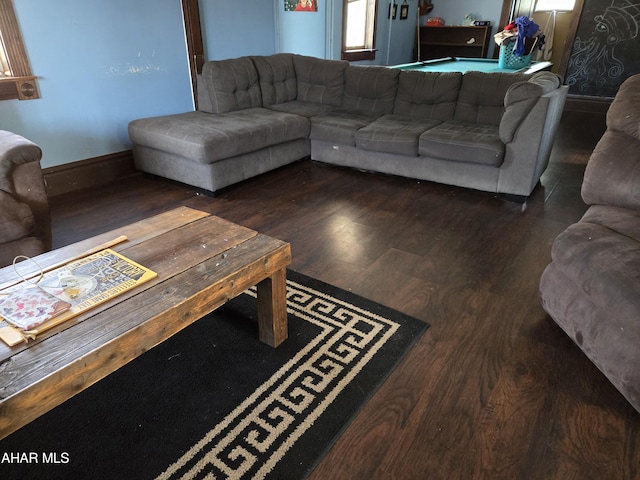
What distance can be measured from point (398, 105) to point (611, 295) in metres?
2.79

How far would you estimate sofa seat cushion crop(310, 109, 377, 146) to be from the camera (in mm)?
3549

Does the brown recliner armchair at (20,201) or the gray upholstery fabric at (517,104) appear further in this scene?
the gray upholstery fabric at (517,104)

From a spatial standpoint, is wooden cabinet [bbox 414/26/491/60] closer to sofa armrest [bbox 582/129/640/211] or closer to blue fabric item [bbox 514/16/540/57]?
blue fabric item [bbox 514/16/540/57]

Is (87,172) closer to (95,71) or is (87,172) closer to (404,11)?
(95,71)

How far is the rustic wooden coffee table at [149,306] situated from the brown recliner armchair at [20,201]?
739 mm

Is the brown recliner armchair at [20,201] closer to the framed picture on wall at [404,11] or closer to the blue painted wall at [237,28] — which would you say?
the blue painted wall at [237,28]

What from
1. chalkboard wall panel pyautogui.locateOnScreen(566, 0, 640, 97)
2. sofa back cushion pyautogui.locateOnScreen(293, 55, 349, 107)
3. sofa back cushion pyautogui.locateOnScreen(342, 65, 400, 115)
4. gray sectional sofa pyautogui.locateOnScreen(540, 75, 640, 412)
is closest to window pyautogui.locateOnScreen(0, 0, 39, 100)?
sofa back cushion pyautogui.locateOnScreen(293, 55, 349, 107)

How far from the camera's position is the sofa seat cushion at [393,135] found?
329cm

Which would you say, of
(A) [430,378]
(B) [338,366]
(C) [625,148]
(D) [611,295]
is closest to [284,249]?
(B) [338,366]

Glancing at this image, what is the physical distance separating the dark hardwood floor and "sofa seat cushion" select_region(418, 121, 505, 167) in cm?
30

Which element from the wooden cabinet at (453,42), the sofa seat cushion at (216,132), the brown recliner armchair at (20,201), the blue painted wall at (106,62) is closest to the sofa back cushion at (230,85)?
the sofa seat cushion at (216,132)

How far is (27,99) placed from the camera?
2906mm

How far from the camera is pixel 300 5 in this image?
4.77 meters

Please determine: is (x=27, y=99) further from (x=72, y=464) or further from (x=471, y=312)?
(x=471, y=312)
